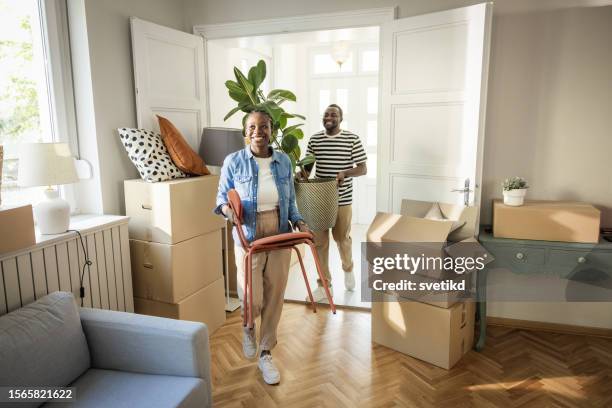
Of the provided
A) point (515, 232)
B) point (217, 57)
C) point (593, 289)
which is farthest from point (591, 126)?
Result: point (217, 57)

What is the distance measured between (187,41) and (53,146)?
1.60m

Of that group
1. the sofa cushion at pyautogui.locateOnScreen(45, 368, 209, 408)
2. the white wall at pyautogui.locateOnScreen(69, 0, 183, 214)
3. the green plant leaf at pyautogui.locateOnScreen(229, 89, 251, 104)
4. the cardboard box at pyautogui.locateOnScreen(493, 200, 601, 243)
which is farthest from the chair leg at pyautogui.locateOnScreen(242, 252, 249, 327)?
the cardboard box at pyautogui.locateOnScreen(493, 200, 601, 243)

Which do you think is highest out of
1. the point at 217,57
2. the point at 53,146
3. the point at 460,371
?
the point at 217,57

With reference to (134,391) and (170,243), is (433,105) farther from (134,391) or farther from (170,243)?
(134,391)

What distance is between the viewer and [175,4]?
137 inches

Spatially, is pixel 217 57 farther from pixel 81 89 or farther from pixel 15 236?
pixel 15 236

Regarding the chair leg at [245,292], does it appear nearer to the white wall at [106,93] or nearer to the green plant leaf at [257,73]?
the white wall at [106,93]

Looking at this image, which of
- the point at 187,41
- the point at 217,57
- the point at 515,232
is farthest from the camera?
the point at 217,57

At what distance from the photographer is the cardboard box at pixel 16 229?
1.91m

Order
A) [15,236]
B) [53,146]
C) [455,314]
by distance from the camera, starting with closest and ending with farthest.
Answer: [15,236], [53,146], [455,314]

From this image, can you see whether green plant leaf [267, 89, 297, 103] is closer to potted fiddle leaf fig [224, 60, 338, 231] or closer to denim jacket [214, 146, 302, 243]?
potted fiddle leaf fig [224, 60, 338, 231]

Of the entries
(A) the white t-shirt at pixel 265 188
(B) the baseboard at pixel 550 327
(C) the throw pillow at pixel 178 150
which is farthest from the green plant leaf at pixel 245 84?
(B) the baseboard at pixel 550 327

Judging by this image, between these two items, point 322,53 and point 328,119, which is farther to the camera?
point 322,53

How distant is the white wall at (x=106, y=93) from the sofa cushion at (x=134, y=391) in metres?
1.30
